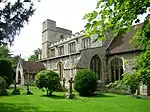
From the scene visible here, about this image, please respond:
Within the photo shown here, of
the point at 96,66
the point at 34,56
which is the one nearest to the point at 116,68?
the point at 96,66

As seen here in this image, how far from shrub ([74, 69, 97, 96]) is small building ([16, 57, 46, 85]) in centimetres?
2172

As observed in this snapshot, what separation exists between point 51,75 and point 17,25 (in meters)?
7.98

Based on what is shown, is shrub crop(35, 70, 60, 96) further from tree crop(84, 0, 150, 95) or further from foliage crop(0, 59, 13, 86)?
tree crop(84, 0, 150, 95)

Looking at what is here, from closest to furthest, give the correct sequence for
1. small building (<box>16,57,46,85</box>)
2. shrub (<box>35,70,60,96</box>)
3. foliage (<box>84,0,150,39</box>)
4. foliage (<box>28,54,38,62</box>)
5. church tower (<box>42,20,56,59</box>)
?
foliage (<box>84,0,150,39</box>) < shrub (<box>35,70,60,96</box>) < small building (<box>16,57,46,85</box>) < church tower (<box>42,20,56,59</box>) < foliage (<box>28,54,38,62</box>)

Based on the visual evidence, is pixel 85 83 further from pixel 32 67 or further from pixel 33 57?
pixel 33 57

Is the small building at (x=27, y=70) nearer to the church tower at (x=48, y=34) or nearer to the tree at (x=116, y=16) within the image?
the church tower at (x=48, y=34)

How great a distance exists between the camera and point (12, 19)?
1400 cm

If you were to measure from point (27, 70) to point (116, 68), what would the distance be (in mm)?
21144

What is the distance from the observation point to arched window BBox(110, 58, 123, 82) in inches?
1026

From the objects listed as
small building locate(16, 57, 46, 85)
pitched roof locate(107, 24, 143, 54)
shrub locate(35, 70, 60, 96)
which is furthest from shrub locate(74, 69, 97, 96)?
small building locate(16, 57, 46, 85)

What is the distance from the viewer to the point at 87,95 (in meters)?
21.7

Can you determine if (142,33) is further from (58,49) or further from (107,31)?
(58,49)

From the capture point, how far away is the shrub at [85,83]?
21172mm

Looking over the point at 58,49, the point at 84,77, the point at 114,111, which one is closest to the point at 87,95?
the point at 84,77
